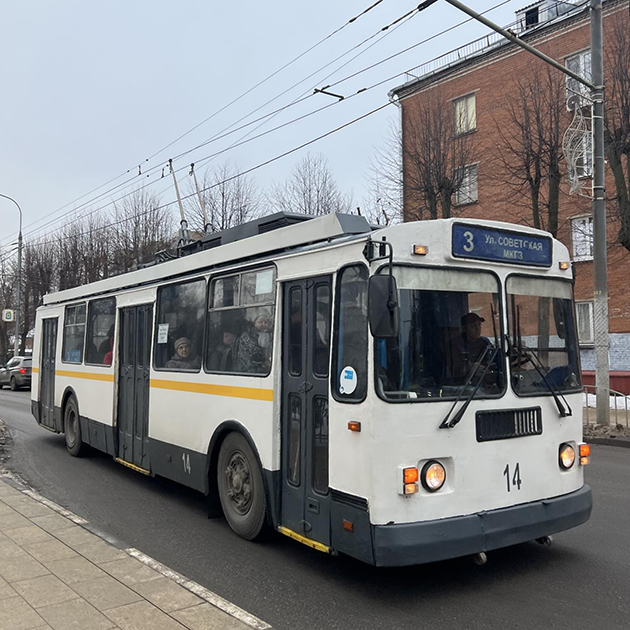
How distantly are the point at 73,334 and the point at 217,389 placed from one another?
5.69 m

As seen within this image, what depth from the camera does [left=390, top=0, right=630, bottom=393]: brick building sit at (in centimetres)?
1878

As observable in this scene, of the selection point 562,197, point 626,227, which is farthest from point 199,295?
point 562,197

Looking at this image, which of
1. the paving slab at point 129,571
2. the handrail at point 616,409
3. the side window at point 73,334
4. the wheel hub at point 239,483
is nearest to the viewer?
the paving slab at point 129,571

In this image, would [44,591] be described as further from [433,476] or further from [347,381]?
[433,476]

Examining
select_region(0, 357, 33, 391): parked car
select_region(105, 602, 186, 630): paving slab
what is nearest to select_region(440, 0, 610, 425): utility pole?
select_region(105, 602, 186, 630): paving slab

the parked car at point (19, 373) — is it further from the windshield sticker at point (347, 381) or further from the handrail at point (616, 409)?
the windshield sticker at point (347, 381)

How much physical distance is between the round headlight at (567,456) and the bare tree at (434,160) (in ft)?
45.1

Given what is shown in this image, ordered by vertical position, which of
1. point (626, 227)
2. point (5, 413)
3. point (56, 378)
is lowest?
point (5, 413)

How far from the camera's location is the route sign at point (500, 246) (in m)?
5.00

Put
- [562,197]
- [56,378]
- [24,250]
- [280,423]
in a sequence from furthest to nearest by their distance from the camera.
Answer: [24,250], [562,197], [56,378], [280,423]

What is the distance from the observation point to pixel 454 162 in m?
18.7

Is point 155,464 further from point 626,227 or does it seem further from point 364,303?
point 626,227

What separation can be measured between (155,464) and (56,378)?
4.94 meters

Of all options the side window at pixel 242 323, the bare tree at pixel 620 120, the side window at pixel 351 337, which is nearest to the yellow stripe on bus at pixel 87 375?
the side window at pixel 242 323
